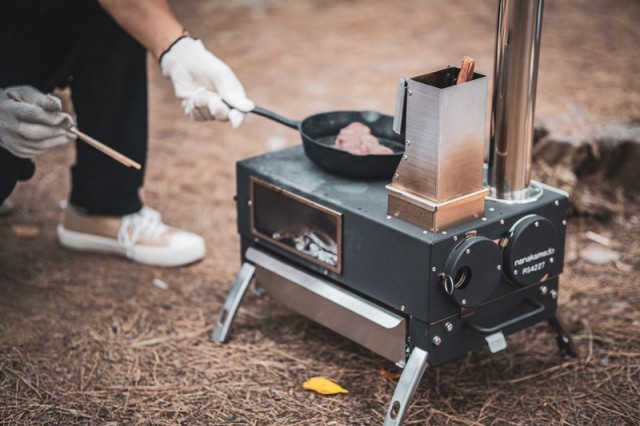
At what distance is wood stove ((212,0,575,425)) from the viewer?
6.46ft

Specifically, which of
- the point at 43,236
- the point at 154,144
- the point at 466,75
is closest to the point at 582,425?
the point at 466,75

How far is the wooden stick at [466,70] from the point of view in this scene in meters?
1.92

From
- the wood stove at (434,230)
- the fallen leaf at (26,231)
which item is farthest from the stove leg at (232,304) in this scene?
the fallen leaf at (26,231)

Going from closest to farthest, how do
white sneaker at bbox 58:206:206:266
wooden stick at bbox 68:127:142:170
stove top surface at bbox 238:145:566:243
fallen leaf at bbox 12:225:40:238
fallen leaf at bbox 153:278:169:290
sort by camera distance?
stove top surface at bbox 238:145:566:243
wooden stick at bbox 68:127:142:170
fallen leaf at bbox 153:278:169:290
white sneaker at bbox 58:206:206:266
fallen leaf at bbox 12:225:40:238

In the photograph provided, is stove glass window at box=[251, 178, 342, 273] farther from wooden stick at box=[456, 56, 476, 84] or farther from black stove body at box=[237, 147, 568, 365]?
wooden stick at box=[456, 56, 476, 84]

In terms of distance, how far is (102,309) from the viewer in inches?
107

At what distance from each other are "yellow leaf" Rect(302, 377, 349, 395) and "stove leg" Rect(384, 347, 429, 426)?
241 mm

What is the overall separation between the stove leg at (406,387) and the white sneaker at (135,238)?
3.84ft

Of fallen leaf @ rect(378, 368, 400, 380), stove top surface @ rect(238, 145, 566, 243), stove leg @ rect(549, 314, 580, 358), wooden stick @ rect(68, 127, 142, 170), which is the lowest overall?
fallen leaf @ rect(378, 368, 400, 380)

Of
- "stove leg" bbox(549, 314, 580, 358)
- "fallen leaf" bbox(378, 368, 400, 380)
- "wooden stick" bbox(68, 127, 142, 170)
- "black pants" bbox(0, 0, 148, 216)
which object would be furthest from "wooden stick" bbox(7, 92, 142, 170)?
"stove leg" bbox(549, 314, 580, 358)

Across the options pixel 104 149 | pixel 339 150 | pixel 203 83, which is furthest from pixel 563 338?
pixel 104 149

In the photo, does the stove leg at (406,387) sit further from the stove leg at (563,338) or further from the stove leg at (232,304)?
the stove leg at (232,304)

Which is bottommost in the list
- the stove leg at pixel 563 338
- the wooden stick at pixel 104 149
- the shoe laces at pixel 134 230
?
the stove leg at pixel 563 338

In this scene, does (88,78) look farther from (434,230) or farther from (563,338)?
(563,338)
